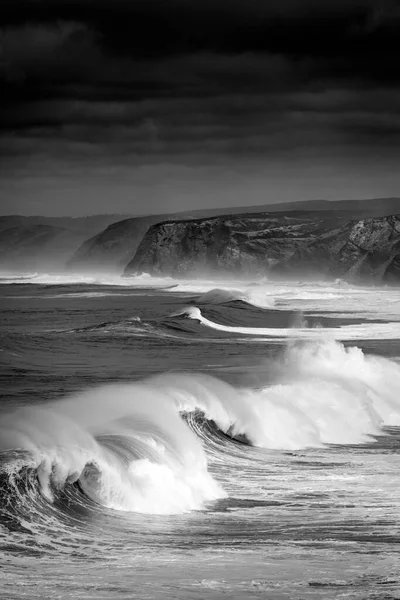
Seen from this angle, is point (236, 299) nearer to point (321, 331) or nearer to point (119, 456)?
point (321, 331)

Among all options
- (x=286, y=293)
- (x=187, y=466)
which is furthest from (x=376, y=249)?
(x=187, y=466)

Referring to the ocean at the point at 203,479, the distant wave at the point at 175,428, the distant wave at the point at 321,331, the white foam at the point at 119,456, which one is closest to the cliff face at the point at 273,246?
the distant wave at the point at 321,331

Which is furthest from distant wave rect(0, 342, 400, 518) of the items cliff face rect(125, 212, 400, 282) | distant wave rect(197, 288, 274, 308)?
cliff face rect(125, 212, 400, 282)

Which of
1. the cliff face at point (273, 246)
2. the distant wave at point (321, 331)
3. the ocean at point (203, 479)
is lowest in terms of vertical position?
the distant wave at point (321, 331)

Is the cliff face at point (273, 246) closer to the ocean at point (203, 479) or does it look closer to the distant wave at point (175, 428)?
the distant wave at point (175, 428)

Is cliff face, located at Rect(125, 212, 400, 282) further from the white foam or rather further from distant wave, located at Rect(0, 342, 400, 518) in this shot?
the white foam

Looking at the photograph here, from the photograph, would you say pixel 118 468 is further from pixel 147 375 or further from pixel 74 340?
pixel 74 340

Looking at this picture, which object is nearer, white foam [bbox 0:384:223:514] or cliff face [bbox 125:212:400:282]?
white foam [bbox 0:384:223:514]
